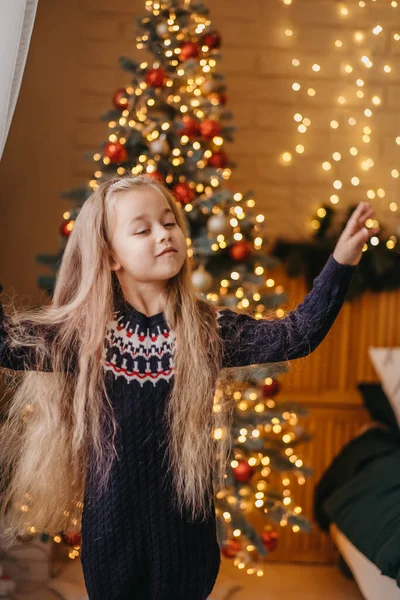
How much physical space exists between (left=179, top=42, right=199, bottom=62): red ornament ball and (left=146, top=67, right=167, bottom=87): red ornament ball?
0.27 ft

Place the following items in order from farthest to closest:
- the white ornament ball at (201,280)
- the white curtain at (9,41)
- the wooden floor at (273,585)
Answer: the wooden floor at (273,585) → the white ornament ball at (201,280) → the white curtain at (9,41)

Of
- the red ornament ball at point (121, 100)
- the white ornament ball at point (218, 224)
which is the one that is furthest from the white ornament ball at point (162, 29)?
the white ornament ball at point (218, 224)

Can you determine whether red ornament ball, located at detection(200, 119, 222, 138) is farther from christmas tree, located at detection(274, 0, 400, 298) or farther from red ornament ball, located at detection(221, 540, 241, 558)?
red ornament ball, located at detection(221, 540, 241, 558)

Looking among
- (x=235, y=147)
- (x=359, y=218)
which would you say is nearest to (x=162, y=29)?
(x=235, y=147)

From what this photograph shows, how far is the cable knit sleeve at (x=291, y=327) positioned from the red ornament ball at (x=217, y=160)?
3.44 ft

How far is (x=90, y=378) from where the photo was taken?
1.44 meters

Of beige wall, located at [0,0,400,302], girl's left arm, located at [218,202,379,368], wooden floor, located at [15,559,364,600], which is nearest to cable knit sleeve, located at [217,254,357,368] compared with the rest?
girl's left arm, located at [218,202,379,368]

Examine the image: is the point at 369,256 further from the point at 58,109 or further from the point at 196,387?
the point at 196,387

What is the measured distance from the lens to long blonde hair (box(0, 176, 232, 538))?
4.72ft

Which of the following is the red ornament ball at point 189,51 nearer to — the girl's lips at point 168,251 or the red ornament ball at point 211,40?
the red ornament ball at point 211,40

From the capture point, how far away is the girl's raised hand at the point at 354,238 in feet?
4.46

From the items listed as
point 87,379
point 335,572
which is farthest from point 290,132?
point 87,379

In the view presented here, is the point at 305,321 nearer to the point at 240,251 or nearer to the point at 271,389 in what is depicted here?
the point at 240,251

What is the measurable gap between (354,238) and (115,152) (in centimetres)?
124
